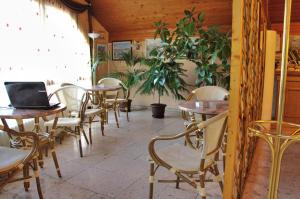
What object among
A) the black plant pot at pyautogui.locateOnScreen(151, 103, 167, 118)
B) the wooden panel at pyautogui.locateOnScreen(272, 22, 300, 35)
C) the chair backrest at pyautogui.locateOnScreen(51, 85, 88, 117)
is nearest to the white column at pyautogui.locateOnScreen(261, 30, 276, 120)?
the wooden panel at pyautogui.locateOnScreen(272, 22, 300, 35)

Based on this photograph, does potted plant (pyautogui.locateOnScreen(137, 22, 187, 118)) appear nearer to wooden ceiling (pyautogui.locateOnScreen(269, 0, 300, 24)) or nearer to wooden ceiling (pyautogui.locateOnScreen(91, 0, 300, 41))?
wooden ceiling (pyautogui.locateOnScreen(91, 0, 300, 41))

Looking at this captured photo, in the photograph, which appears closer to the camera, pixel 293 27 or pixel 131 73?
pixel 293 27

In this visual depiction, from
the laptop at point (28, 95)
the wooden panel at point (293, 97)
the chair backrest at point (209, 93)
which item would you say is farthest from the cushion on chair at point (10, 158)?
the wooden panel at point (293, 97)

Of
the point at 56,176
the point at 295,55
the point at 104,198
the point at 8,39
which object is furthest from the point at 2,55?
the point at 295,55

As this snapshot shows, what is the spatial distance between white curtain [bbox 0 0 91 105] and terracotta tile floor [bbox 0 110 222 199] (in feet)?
3.95

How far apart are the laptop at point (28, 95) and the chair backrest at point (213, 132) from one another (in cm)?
141

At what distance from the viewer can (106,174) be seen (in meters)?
2.62

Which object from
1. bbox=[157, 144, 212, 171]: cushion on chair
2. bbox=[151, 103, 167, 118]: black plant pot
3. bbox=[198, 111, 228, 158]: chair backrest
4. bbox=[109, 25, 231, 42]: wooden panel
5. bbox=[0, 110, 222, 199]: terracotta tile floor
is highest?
bbox=[109, 25, 231, 42]: wooden panel

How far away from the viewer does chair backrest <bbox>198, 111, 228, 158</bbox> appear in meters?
1.63

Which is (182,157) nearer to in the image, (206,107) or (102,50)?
(206,107)

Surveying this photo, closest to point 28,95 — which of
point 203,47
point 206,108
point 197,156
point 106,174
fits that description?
point 106,174

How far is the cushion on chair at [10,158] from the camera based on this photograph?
5.86 feet

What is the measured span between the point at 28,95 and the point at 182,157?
4.67ft

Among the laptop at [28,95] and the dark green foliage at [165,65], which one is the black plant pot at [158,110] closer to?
the dark green foliage at [165,65]
